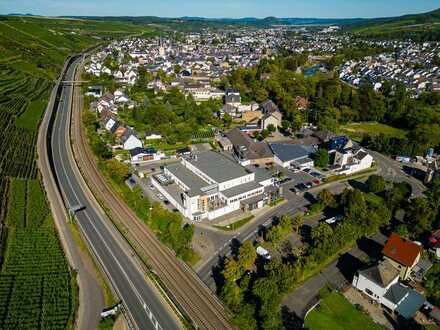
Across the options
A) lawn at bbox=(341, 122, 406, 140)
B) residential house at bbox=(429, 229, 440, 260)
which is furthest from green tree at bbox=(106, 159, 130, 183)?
lawn at bbox=(341, 122, 406, 140)

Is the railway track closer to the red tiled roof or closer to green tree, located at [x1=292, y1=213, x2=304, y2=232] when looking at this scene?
green tree, located at [x1=292, y1=213, x2=304, y2=232]

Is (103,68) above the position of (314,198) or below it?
above

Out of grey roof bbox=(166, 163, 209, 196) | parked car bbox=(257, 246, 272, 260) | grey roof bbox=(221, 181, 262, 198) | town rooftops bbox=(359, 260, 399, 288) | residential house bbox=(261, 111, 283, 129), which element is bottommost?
parked car bbox=(257, 246, 272, 260)

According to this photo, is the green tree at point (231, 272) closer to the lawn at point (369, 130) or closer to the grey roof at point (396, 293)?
A: the grey roof at point (396, 293)

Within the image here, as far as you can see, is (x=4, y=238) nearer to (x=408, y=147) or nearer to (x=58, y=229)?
(x=58, y=229)

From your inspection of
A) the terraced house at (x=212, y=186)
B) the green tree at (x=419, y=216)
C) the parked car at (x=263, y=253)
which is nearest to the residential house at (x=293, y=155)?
the terraced house at (x=212, y=186)

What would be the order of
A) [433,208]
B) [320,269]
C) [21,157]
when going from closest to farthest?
1. [320,269]
2. [433,208]
3. [21,157]

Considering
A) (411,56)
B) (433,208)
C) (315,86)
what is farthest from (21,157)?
(411,56)
